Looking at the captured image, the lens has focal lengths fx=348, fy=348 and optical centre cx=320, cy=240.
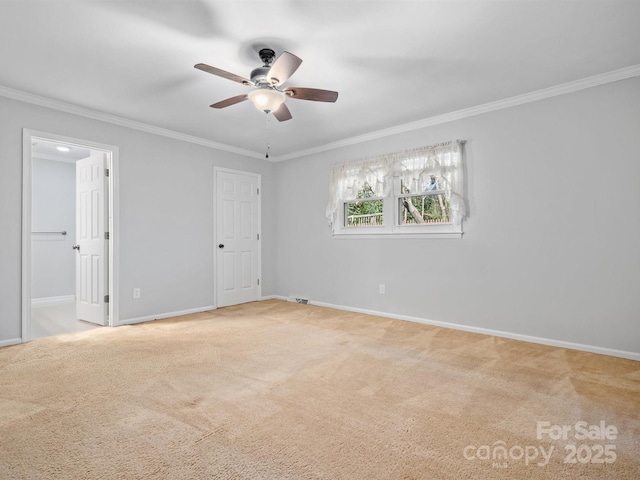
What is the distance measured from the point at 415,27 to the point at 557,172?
6.94ft

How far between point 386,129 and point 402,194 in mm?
909

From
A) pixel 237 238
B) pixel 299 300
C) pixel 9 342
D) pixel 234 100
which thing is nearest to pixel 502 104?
pixel 234 100

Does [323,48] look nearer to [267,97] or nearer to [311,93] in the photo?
[311,93]

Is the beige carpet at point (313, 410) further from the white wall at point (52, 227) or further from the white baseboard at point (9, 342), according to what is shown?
the white wall at point (52, 227)

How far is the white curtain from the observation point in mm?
4035

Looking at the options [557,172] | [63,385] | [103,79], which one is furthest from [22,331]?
[557,172]

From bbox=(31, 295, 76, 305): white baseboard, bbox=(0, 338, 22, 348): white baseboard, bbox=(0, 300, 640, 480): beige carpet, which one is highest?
bbox=(31, 295, 76, 305): white baseboard

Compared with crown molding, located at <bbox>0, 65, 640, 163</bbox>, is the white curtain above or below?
below

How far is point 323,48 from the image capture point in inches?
105

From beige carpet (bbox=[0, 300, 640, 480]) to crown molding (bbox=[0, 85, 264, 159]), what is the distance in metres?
2.48

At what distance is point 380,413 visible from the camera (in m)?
2.10

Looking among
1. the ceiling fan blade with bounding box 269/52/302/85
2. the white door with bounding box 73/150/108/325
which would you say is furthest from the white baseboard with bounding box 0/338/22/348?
the ceiling fan blade with bounding box 269/52/302/85

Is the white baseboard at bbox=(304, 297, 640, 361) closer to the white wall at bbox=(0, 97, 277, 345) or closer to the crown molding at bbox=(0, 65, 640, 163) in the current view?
the crown molding at bbox=(0, 65, 640, 163)

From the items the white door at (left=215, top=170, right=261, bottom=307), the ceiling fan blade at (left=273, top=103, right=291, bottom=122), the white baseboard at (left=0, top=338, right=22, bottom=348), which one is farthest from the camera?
the white door at (left=215, top=170, right=261, bottom=307)
